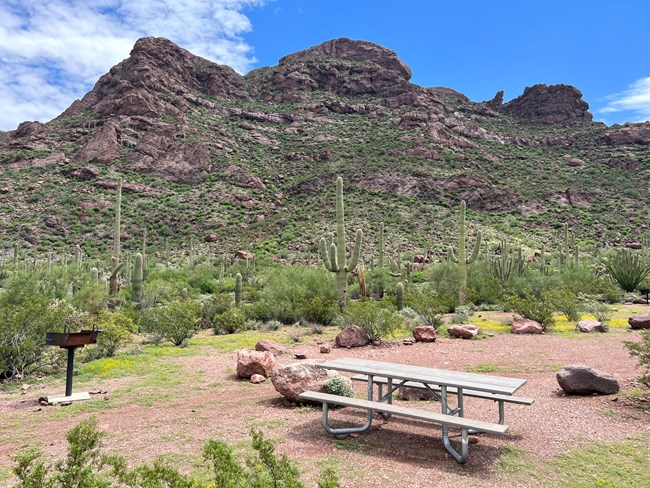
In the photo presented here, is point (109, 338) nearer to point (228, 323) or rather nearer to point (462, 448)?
point (228, 323)

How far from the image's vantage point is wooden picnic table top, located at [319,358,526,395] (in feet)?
16.5

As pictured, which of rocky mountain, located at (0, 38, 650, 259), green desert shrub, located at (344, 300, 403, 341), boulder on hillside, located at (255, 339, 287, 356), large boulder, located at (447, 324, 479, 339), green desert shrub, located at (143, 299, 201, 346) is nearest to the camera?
boulder on hillside, located at (255, 339, 287, 356)

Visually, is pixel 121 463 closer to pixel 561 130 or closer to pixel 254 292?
pixel 254 292

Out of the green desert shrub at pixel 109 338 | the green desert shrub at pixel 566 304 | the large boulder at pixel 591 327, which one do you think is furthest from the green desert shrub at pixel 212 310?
the large boulder at pixel 591 327

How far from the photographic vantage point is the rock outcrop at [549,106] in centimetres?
7581

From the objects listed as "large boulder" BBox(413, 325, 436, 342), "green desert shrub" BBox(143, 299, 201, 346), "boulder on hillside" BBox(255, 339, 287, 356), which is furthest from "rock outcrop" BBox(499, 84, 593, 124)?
"boulder on hillside" BBox(255, 339, 287, 356)

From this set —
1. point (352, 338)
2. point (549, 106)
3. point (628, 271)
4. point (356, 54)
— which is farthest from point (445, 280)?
point (356, 54)

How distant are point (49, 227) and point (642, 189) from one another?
6102 cm

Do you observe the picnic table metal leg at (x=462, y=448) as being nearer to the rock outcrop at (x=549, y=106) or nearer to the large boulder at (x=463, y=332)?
the large boulder at (x=463, y=332)

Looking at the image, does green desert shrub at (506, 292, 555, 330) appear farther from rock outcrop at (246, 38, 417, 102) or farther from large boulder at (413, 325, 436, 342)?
rock outcrop at (246, 38, 417, 102)

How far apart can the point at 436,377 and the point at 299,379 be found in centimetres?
201

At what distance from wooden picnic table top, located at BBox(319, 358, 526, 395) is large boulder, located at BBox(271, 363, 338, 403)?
22 cm

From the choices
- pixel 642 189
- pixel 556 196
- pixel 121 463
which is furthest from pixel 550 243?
pixel 121 463

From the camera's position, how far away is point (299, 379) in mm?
6426
